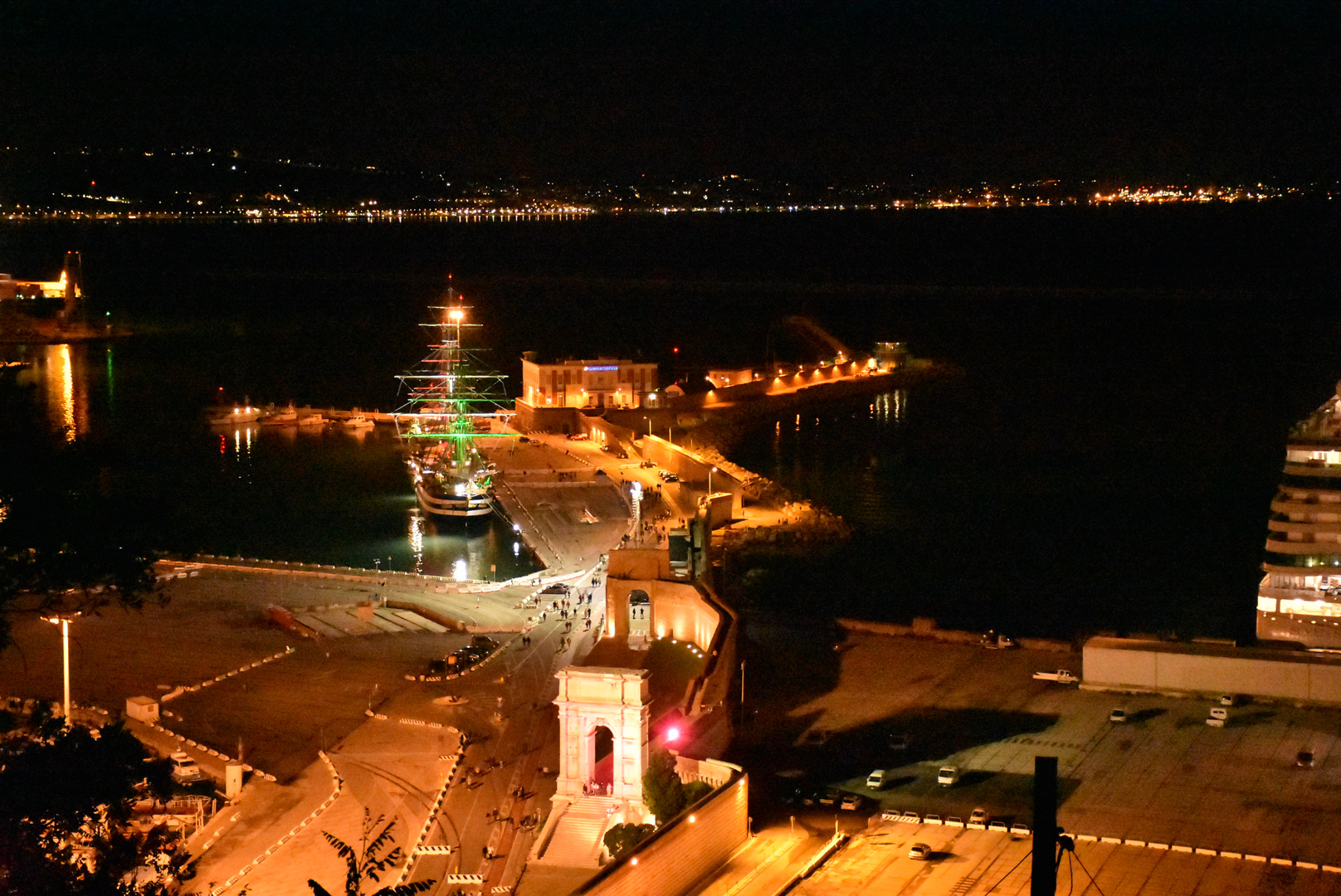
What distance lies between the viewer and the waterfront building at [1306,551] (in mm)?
17453

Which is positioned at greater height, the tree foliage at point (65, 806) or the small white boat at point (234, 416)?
the tree foliage at point (65, 806)

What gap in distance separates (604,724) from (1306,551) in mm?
10707

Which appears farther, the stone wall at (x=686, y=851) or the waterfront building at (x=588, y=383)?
the waterfront building at (x=588, y=383)

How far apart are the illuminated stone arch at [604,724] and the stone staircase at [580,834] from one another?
9cm

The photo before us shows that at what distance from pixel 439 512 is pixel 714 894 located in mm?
16748

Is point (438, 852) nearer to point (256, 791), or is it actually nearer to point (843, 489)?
point (256, 791)

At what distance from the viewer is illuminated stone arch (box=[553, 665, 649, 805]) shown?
373 inches

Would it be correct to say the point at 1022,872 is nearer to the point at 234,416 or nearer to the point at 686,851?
the point at 686,851

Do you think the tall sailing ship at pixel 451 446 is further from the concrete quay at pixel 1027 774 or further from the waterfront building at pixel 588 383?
the concrete quay at pixel 1027 774

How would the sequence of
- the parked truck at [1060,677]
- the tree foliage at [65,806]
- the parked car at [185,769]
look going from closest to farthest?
the tree foliage at [65,806]
the parked car at [185,769]
the parked truck at [1060,677]

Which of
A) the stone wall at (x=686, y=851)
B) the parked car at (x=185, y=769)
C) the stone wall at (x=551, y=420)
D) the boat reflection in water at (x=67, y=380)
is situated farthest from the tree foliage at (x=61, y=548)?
the boat reflection in water at (x=67, y=380)

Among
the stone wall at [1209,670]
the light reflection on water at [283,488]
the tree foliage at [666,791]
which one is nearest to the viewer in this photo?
the tree foliage at [666,791]

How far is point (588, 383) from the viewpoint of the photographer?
3500cm

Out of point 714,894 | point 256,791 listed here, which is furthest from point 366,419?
point 714,894
